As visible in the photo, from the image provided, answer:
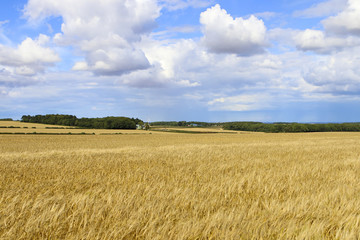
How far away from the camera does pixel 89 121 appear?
242 ft

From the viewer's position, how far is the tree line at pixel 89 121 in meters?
71.1

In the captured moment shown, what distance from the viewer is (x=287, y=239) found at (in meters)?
2.88

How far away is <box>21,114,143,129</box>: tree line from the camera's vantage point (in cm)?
7106

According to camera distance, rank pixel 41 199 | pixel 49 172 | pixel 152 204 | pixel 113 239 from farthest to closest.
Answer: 1. pixel 49 172
2. pixel 41 199
3. pixel 152 204
4. pixel 113 239

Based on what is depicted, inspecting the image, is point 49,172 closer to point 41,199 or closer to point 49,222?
point 41,199

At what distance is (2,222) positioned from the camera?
325cm

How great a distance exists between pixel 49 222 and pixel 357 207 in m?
4.09

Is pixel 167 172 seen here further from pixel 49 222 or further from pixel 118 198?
pixel 49 222

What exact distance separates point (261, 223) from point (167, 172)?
14.5ft

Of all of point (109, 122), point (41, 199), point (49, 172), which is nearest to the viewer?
point (41, 199)

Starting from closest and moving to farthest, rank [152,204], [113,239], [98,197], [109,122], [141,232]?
[113,239]
[141,232]
[152,204]
[98,197]
[109,122]

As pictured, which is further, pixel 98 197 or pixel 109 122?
pixel 109 122

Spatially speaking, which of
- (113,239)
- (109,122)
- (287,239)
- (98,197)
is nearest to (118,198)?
(98,197)

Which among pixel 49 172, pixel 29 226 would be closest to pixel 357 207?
pixel 29 226
